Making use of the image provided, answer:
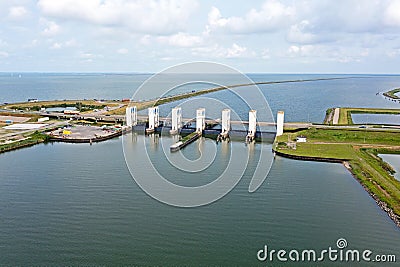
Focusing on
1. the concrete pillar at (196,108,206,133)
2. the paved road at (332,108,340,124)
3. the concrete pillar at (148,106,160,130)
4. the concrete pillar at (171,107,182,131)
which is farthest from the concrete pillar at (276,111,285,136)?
the concrete pillar at (148,106,160,130)

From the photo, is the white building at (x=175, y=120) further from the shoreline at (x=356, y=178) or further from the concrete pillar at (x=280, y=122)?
the shoreline at (x=356, y=178)

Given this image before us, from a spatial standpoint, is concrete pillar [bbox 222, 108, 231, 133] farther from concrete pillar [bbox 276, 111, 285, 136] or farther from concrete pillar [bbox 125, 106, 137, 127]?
concrete pillar [bbox 125, 106, 137, 127]

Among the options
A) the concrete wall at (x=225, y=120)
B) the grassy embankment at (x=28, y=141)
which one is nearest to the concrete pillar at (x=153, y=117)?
the concrete wall at (x=225, y=120)

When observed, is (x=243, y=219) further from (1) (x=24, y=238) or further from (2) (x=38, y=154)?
(2) (x=38, y=154)

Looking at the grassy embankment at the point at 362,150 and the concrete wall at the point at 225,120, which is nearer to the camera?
the grassy embankment at the point at 362,150

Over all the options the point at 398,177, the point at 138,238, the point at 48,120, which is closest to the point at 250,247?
the point at 138,238

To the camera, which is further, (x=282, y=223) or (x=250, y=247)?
(x=282, y=223)

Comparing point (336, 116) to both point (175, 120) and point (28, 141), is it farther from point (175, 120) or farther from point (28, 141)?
point (28, 141)

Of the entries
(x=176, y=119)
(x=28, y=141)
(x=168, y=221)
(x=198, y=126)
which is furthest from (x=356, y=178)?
(x=28, y=141)

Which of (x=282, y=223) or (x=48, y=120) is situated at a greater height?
(x=48, y=120)
